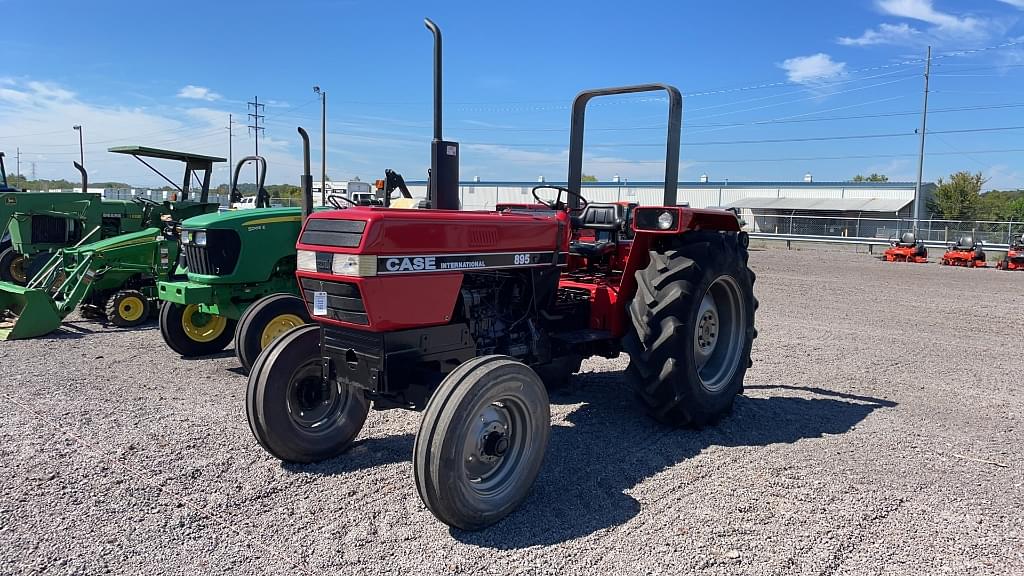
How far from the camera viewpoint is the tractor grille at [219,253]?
6.54 meters

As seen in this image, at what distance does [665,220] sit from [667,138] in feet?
2.06

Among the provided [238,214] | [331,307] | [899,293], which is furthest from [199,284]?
[899,293]

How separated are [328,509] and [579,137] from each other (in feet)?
10.6

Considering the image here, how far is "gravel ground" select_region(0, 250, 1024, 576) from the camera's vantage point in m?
3.02

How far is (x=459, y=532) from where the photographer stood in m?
3.22

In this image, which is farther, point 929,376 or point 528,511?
point 929,376

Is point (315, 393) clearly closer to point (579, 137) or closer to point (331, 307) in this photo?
point (331, 307)

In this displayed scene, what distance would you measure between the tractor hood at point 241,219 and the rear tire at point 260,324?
1.07m

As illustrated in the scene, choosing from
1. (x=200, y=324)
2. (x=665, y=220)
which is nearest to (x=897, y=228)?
(x=665, y=220)

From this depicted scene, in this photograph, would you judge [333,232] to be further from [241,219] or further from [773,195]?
[773,195]

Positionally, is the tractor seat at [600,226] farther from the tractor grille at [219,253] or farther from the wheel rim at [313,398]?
the tractor grille at [219,253]

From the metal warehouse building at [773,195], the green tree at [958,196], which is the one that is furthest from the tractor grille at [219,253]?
the green tree at [958,196]

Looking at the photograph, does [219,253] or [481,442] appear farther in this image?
[219,253]

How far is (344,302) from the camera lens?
11.4ft
